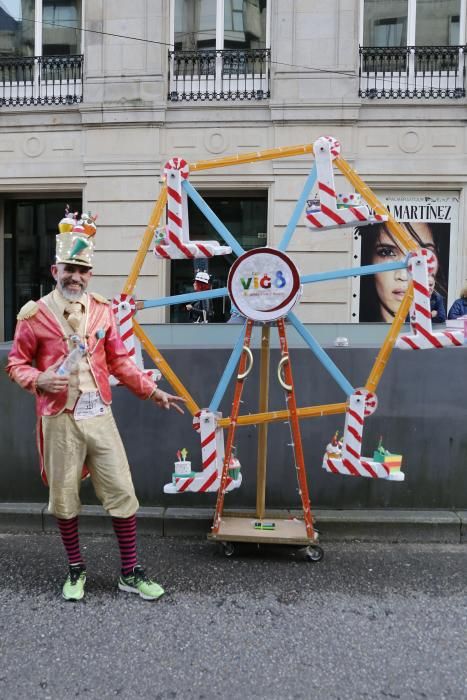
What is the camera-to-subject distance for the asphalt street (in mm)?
2752

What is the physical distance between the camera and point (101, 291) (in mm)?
11547

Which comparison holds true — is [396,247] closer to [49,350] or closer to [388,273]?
[388,273]

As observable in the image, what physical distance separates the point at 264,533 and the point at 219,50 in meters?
10.0

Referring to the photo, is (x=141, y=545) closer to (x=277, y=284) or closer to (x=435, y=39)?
(x=277, y=284)

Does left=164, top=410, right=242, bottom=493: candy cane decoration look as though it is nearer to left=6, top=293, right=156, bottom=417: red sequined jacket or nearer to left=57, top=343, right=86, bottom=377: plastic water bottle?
left=6, top=293, right=156, bottom=417: red sequined jacket

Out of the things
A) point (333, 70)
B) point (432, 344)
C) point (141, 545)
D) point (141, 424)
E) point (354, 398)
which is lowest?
point (141, 545)

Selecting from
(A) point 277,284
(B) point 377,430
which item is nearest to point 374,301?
(B) point 377,430

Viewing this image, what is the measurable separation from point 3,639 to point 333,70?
33.9ft

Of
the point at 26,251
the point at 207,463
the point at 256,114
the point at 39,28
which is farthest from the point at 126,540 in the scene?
the point at 39,28

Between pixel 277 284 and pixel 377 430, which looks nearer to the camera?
pixel 277 284

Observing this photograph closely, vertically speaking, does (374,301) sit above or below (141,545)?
above

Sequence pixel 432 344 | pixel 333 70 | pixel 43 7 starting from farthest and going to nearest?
pixel 43 7 → pixel 333 70 → pixel 432 344

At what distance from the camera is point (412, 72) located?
1122 centimetres

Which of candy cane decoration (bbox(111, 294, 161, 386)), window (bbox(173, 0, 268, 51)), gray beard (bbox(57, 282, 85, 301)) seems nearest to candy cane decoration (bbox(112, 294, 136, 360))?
candy cane decoration (bbox(111, 294, 161, 386))
